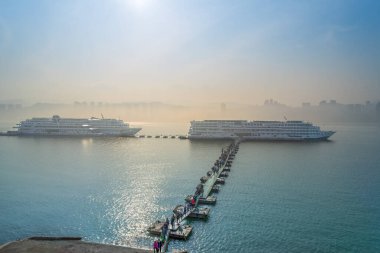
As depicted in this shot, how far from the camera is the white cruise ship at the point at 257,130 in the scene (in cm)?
13212

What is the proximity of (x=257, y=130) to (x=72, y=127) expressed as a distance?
8212cm

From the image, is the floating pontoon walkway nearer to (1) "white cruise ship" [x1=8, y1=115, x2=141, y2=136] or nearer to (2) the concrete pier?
(2) the concrete pier

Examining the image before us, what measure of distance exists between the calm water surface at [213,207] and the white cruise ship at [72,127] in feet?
233

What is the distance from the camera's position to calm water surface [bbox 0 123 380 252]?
3266 centimetres

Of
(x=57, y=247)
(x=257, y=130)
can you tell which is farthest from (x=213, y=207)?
(x=257, y=130)

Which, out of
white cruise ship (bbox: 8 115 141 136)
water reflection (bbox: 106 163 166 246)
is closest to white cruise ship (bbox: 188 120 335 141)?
white cruise ship (bbox: 8 115 141 136)

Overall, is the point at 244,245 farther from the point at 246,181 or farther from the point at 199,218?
the point at 246,181

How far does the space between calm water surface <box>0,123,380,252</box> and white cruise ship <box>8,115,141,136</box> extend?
2790 inches

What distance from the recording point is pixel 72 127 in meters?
151

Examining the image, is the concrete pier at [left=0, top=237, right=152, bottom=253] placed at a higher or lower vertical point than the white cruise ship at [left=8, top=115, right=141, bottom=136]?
lower

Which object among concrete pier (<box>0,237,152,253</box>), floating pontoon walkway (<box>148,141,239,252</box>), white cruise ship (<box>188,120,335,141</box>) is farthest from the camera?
white cruise ship (<box>188,120,335,141</box>)

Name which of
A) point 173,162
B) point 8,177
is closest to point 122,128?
point 173,162

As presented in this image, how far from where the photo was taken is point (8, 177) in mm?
59625

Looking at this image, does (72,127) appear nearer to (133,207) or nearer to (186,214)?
(133,207)
